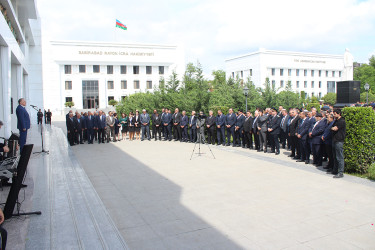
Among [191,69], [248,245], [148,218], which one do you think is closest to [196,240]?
[248,245]

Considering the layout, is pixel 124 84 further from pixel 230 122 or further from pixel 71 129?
pixel 230 122

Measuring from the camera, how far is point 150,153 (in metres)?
13.1

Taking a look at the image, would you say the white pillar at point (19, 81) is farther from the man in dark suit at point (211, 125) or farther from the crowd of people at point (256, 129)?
the man in dark suit at point (211, 125)

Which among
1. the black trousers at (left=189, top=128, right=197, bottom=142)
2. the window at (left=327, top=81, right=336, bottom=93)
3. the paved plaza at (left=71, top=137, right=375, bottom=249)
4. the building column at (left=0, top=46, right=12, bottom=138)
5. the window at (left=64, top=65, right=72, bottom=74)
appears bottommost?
the paved plaza at (left=71, top=137, right=375, bottom=249)

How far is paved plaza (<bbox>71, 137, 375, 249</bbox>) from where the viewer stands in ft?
15.3

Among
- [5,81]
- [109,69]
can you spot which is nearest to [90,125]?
[5,81]

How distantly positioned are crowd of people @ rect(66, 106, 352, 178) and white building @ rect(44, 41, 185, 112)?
132ft

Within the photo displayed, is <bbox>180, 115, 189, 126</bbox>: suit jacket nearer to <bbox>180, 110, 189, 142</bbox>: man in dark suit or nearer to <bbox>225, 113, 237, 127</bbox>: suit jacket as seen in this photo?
<bbox>180, 110, 189, 142</bbox>: man in dark suit

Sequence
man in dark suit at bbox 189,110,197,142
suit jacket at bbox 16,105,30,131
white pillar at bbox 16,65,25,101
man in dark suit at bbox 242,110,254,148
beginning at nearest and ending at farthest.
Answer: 1. suit jacket at bbox 16,105,30,131
2. man in dark suit at bbox 242,110,254,148
3. man in dark suit at bbox 189,110,197,142
4. white pillar at bbox 16,65,25,101

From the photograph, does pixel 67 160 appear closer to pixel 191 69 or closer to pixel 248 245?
pixel 248 245

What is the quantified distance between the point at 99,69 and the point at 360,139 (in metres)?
60.4

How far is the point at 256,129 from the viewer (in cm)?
1341

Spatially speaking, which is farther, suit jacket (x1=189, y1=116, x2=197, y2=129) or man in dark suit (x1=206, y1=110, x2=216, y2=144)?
suit jacket (x1=189, y1=116, x2=197, y2=129)

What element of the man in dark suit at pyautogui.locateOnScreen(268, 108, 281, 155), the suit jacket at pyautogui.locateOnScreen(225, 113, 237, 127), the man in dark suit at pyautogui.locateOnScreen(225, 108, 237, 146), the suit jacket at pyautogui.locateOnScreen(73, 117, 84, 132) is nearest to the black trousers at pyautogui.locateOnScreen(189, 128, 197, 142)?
the man in dark suit at pyautogui.locateOnScreen(225, 108, 237, 146)
